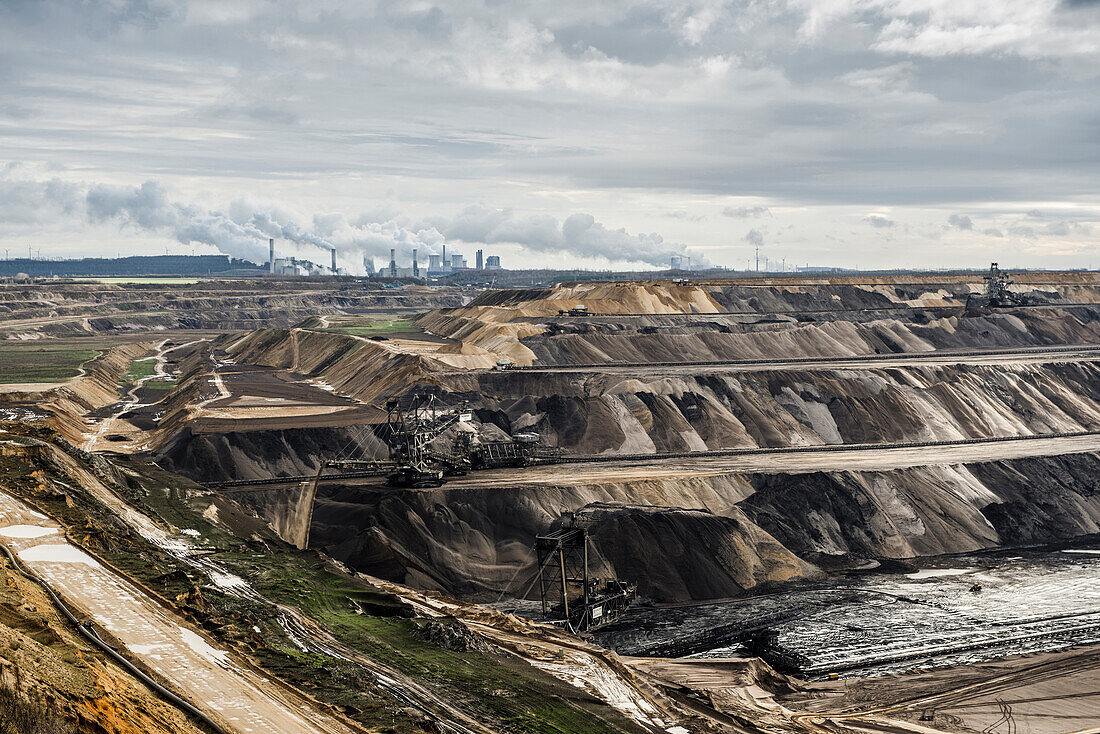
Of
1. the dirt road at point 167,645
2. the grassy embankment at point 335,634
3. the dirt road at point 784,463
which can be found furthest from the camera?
the dirt road at point 784,463

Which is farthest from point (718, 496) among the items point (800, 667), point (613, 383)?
point (613, 383)

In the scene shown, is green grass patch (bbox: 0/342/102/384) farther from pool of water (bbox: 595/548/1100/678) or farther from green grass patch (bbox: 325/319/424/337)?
pool of water (bbox: 595/548/1100/678)

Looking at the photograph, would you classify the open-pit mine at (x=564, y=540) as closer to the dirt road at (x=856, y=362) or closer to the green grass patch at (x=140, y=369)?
the dirt road at (x=856, y=362)

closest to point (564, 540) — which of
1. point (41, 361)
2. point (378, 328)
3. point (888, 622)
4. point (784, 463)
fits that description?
point (888, 622)

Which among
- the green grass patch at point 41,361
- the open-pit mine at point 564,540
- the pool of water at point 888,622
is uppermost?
the green grass patch at point 41,361

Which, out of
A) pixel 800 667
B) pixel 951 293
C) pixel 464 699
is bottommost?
pixel 800 667

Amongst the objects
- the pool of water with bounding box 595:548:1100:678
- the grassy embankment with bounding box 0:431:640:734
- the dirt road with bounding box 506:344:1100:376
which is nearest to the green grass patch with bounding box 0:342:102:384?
the dirt road with bounding box 506:344:1100:376

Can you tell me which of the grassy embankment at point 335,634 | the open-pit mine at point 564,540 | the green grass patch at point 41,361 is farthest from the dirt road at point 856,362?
the grassy embankment at point 335,634

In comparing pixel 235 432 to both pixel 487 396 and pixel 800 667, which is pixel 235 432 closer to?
pixel 487 396
